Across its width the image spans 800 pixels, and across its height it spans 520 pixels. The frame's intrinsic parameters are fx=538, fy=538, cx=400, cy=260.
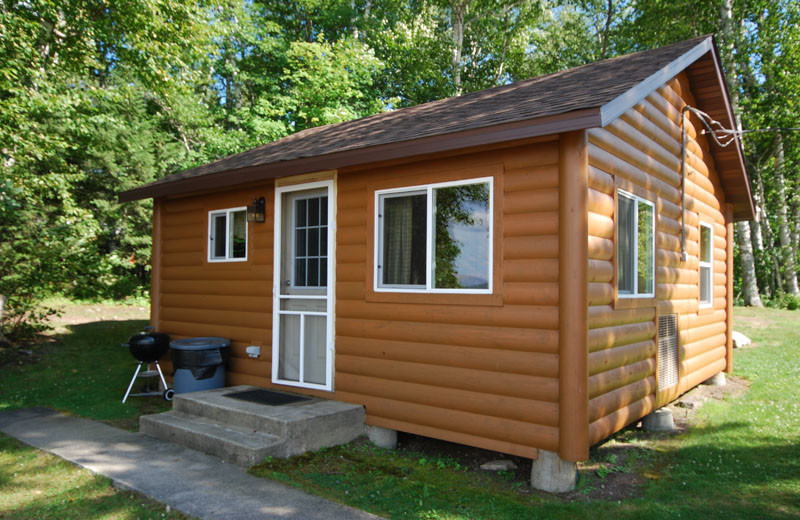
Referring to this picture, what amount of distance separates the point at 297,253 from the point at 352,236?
1.07 meters

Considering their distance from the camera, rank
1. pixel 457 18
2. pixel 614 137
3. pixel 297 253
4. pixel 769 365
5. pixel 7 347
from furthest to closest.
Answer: pixel 457 18 → pixel 7 347 → pixel 769 365 → pixel 297 253 → pixel 614 137

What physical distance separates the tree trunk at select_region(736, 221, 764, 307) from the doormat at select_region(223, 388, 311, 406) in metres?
15.7

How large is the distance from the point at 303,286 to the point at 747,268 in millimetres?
15435

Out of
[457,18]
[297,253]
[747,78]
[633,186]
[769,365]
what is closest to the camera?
[633,186]

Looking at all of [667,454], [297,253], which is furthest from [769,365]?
[297,253]

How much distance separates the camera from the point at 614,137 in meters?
4.95

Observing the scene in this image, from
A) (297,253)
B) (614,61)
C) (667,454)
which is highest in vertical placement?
(614,61)

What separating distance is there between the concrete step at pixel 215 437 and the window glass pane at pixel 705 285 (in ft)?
21.1

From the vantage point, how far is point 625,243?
5270mm

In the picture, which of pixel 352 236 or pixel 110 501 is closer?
pixel 110 501

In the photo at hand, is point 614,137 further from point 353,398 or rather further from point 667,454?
point 353,398

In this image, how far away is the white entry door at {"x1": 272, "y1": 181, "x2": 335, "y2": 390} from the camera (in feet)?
20.1

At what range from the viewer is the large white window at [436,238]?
4.80 metres

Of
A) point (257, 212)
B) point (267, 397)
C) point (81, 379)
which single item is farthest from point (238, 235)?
point (81, 379)
